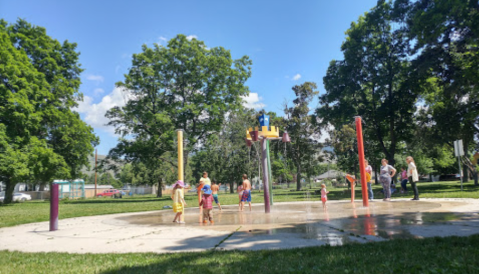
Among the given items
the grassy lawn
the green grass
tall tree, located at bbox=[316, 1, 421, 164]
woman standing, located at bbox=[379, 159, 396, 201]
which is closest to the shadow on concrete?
the green grass

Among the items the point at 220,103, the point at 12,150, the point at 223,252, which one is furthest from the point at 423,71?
the point at 12,150

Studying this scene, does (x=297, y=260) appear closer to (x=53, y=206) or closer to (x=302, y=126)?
(x=53, y=206)

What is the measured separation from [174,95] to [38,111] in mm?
13111

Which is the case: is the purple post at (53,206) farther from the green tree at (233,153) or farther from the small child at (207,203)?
the green tree at (233,153)

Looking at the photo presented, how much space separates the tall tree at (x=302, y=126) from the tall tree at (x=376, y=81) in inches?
264

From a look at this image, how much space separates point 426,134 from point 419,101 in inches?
155

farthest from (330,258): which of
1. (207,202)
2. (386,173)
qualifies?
(386,173)

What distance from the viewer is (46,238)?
796cm

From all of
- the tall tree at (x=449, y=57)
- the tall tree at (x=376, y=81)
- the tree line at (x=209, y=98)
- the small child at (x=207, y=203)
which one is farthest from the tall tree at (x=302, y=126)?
the small child at (x=207, y=203)

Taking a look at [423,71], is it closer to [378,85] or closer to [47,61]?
[378,85]

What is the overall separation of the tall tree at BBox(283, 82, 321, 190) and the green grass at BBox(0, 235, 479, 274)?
3353cm

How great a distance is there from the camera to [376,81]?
28.5m

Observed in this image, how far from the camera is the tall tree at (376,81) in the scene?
94.1 ft

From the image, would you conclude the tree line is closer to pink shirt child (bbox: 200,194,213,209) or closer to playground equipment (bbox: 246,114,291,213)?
playground equipment (bbox: 246,114,291,213)
